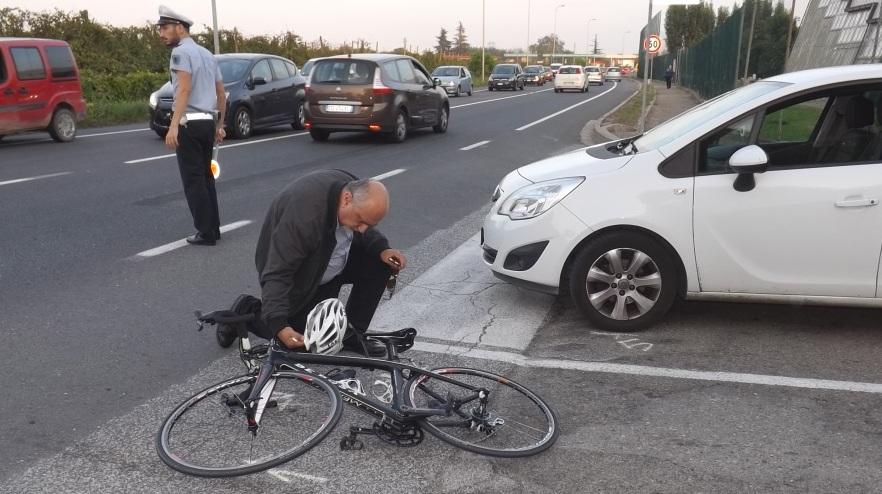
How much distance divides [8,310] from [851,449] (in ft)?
15.6

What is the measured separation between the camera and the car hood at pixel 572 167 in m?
4.93

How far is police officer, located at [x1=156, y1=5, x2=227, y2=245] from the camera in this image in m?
6.60

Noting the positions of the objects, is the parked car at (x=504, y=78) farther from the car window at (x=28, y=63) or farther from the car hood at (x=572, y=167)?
the car hood at (x=572, y=167)

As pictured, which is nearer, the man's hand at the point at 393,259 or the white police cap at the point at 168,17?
the man's hand at the point at 393,259

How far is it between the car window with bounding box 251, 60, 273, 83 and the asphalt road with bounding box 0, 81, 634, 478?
1.70 meters

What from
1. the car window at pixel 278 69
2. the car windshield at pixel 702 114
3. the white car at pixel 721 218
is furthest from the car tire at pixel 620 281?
the car window at pixel 278 69

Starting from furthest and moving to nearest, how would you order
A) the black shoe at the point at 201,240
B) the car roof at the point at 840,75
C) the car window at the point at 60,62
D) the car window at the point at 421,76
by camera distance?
the car window at the point at 421,76 < the car window at the point at 60,62 < the black shoe at the point at 201,240 < the car roof at the point at 840,75

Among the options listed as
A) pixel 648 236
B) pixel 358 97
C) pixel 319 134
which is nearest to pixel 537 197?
pixel 648 236

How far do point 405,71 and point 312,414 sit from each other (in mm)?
13741

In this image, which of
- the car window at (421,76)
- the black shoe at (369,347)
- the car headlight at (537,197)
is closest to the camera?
the black shoe at (369,347)

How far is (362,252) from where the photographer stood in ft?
13.1

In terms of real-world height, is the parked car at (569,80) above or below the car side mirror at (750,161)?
below

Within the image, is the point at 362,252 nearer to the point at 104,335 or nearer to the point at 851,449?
the point at 104,335

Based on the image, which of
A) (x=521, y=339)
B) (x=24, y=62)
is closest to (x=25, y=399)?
(x=521, y=339)
